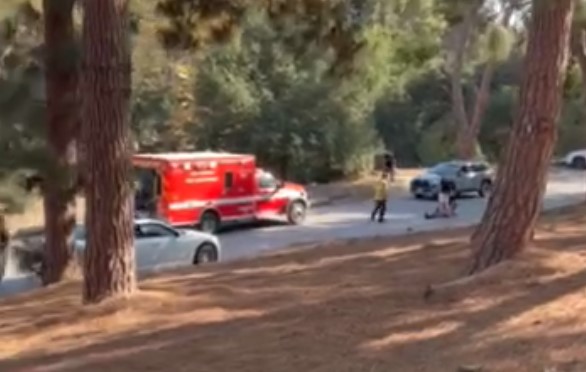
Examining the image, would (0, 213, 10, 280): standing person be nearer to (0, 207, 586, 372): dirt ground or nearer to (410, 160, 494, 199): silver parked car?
(0, 207, 586, 372): dirt ground

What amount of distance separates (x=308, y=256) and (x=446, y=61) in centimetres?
3838

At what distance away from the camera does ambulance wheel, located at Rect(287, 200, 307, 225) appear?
3459 centimetres

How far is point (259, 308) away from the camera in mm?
11086

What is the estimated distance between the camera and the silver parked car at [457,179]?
136 feet

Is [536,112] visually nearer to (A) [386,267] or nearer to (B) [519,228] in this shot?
(B) [519,228]

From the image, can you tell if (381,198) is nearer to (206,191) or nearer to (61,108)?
(206,191)

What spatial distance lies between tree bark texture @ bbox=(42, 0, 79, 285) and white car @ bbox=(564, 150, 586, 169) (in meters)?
42.5

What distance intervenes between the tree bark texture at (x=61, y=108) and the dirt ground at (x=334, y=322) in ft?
6.10

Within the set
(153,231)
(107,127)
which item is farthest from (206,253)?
(107,127)

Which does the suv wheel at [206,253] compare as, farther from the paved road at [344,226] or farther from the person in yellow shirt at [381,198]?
the person in yellow shirt at [381,198]

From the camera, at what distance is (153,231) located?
23.2 metres

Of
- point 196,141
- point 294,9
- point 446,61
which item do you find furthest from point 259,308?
point 446,61

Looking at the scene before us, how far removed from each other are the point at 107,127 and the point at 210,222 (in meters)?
20.8

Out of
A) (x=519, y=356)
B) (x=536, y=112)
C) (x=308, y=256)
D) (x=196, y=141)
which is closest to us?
(x=519, y=356)
